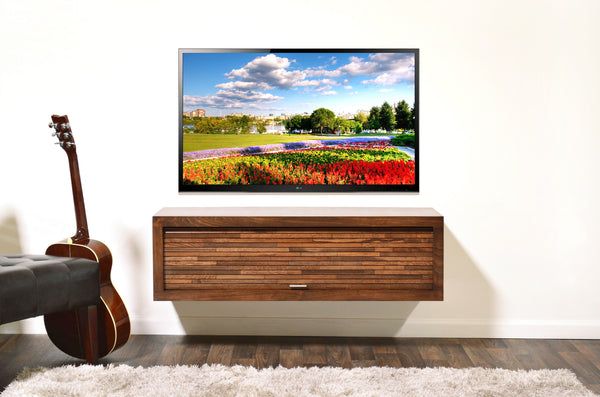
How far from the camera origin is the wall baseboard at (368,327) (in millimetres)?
3916

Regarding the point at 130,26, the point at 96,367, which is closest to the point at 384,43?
the point at 130,26

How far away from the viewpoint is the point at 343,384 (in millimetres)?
3059

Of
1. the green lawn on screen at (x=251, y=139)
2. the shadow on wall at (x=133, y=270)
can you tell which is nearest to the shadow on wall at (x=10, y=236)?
the shadow on wall at (x=133, y=270)

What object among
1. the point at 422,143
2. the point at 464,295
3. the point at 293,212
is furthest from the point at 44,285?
the point at 464,295

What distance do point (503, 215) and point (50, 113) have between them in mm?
2568

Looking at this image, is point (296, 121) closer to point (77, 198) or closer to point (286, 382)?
point (77, 198)

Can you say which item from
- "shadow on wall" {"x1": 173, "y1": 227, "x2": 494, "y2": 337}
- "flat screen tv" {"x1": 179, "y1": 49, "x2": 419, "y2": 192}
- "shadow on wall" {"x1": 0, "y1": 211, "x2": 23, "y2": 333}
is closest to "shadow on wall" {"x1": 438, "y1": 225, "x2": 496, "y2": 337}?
"shadow on wall" {"x1": 173, "y1": 227, "x2": 494, "y2": 337}

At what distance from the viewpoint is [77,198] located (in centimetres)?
357

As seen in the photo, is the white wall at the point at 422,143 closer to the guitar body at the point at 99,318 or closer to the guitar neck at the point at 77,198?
the guitar neck at the point at 77,198

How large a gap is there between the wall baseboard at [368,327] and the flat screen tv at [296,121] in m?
0.74

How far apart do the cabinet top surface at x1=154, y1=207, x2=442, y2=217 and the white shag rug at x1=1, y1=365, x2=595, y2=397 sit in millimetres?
744

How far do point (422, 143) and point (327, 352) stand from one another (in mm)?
1242

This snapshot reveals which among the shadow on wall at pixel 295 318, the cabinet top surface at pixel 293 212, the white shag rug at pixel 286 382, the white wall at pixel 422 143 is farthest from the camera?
the shadow on wall at pixel 295 318

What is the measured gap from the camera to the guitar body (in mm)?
3438
